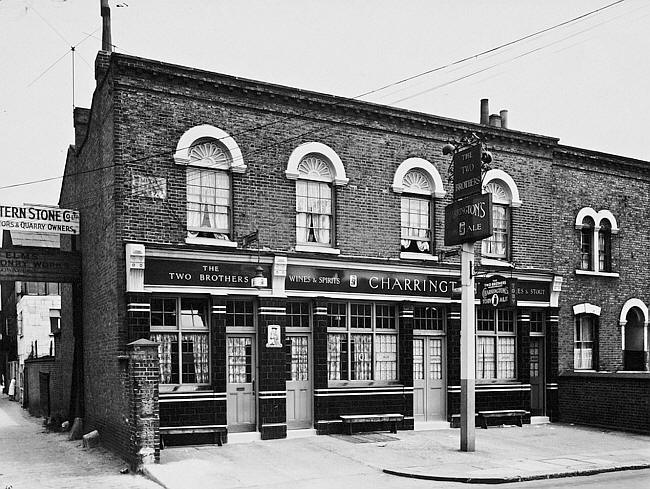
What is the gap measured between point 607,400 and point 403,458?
7676 mm

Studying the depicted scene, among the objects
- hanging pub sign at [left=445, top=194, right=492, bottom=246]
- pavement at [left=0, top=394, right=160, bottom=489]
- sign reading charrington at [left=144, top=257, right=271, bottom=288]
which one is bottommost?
pavement at [left=0, top=394, right=160, bottom=489]

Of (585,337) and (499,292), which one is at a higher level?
(499,292)

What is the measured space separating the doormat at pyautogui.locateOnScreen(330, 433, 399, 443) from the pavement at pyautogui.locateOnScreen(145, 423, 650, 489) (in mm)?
22

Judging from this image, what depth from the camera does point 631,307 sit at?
23.9m

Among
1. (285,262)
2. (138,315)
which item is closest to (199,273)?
(138,315)

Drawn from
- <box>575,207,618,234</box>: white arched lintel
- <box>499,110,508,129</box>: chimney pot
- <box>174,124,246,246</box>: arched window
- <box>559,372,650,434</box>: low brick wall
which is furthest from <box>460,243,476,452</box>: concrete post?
<box>499,110,508,129</box>: chimney pot

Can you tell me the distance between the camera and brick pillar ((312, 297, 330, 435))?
17.9m

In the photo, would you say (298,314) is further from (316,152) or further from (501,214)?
(501,214)

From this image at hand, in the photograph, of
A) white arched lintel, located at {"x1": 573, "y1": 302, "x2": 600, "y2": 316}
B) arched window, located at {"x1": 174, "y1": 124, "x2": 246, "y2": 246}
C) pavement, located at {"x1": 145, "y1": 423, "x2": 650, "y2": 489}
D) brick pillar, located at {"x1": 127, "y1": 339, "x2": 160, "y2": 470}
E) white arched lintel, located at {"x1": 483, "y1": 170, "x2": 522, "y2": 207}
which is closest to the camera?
pavement, located at {"x1": 145, "y1": 423, "x2": 650, "y2": 489}

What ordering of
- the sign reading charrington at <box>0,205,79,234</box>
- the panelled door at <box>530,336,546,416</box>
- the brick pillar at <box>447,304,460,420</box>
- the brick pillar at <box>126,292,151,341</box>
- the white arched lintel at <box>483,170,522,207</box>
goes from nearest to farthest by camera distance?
the brick pillar at <box>126,292,151,341</box> < the sign reading charrington at <box>0,205,79,234</box> < the brick pillar at <box>447,304,460,420</box> < the white arched lintel at <box>483,170,522,207</box> < the panelled door at <box>530,336,546,416</box>

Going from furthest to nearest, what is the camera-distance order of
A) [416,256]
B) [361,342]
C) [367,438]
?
[416,256] → [361,342] → [367,438]

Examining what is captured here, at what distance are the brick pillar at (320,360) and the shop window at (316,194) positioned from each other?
1.43m

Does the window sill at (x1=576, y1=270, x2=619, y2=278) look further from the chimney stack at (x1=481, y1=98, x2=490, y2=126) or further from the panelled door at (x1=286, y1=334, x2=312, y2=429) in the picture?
the panelled door at (x1=286, y1=334, x2=312, y2=429)

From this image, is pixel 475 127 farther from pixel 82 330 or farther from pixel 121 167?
pixel 82 330
